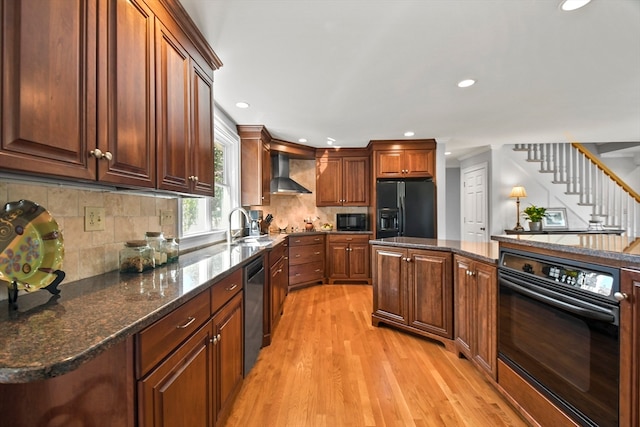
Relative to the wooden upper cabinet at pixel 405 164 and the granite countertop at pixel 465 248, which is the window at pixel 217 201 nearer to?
the granite countertop at pixel 465 248

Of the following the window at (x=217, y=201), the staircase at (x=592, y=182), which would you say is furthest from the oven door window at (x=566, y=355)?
the staircase at (x=592, y=182)

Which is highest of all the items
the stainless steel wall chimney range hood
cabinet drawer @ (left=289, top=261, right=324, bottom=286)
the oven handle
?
the stainless steel wall chimney range hood

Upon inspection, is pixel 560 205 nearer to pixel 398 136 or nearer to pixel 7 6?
pixel 398 136

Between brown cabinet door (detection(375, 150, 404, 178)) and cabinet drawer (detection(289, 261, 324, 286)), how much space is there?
181 cm

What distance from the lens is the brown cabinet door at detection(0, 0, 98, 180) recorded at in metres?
0.75

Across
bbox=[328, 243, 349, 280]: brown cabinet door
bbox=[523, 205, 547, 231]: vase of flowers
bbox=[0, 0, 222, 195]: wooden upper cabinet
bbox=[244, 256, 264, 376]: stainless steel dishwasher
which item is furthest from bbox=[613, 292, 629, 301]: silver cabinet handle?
bbox=[523, 205, 547, 231]: vase of flowers

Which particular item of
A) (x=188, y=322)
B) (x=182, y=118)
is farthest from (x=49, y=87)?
(x=188, y=322)

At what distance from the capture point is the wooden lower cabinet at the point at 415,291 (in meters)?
2.34

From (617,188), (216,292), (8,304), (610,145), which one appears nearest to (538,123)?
(617,188)

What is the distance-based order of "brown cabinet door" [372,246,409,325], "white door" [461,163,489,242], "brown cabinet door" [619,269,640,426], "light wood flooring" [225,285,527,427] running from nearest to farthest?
"brown cabinet door" [619,269,640,426]
"light wood flooring" [225,285,527,427]
"brown cabinet door" [372,246,409,325]
"white door" [461,163,489,242]

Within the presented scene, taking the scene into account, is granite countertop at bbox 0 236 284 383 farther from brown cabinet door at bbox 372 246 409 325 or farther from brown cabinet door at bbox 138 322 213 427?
brown cabinet door at bbox 372 246 409 325

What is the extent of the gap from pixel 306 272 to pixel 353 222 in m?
1.30

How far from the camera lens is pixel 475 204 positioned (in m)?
5.51

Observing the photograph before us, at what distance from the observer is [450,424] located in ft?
5.13
